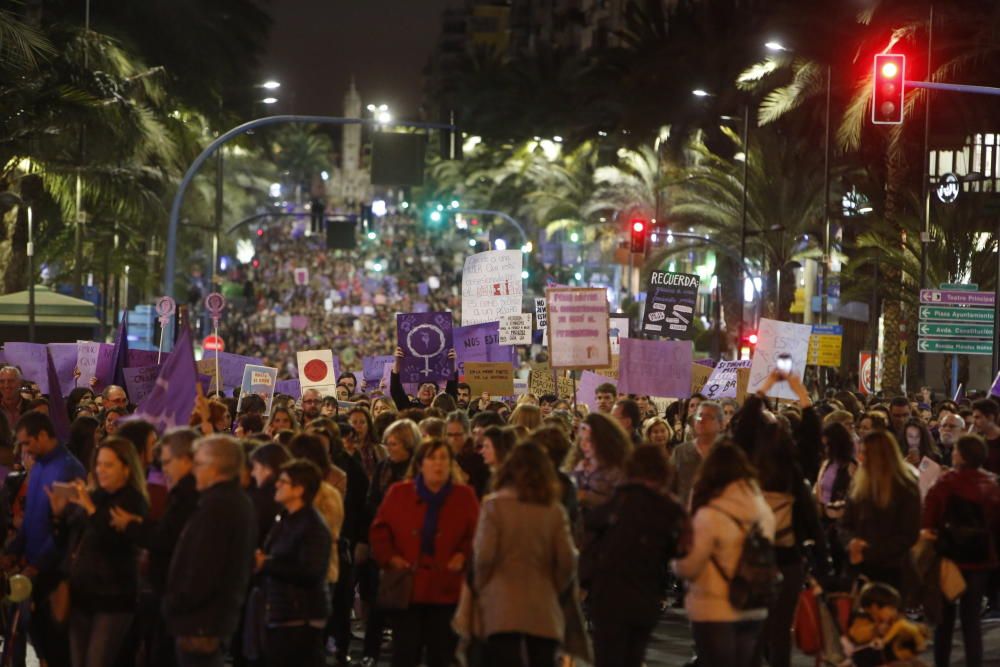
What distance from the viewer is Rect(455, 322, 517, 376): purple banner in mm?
20844

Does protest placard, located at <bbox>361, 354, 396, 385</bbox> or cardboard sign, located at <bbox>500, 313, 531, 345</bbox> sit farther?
protest placard, located at <bbox>361, 354, 396, 385</bbox>

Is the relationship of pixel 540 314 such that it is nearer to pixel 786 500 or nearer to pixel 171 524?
pixel 786 500

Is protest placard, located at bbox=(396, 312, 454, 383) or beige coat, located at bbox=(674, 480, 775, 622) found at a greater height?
protest placard, located at bbox=(396, 312, 454, 383)

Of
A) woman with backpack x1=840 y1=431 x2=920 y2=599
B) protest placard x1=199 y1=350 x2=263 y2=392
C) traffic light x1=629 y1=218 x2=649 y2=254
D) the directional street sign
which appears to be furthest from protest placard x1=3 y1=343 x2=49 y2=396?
traffic light x1=629 y1=218 x2=649 y2=254

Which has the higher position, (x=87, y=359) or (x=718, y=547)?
(x=87, y=359)

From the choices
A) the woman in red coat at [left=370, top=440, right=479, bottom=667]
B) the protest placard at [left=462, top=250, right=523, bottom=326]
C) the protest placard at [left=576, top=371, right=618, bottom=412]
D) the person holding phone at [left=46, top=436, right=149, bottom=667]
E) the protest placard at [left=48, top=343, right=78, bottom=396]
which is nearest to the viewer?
the person holding phone at [left=46, top=436, right=149, bottom=667]

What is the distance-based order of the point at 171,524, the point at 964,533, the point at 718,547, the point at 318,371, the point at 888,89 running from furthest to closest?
the point at 318,371 → the point at 888,89 → the point at 964,533 → the point at 171,524 → the point at 718,547

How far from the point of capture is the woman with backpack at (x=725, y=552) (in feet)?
26.7

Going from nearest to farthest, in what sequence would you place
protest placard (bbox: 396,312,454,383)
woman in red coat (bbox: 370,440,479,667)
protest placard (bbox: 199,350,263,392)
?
woman in red coat (bbox: 370,440,479,667), protest placard (bbox: 396,312,454,383), protest placard (bbox: 199,350,263,392)

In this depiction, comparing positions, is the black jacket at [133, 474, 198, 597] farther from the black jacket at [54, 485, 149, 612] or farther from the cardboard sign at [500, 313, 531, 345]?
the cardboard sign at [500, 313, 531, 345]

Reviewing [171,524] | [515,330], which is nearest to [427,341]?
[515,330]

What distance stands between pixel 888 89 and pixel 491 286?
5.07 m

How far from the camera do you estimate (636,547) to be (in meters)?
8.23

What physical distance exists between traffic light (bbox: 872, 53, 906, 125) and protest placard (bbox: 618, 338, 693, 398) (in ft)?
11.5
